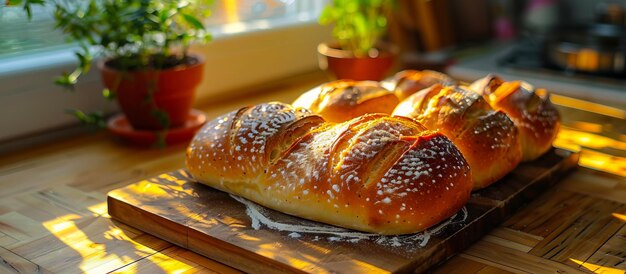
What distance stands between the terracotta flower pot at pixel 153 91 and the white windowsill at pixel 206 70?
0.45ft

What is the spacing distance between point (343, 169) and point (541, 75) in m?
1.24

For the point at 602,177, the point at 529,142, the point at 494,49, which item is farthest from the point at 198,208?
the point at 494,49

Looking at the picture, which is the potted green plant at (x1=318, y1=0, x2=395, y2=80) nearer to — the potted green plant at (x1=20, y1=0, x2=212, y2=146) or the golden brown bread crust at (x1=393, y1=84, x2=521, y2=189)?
the potted green plant at (x1=20, y1=0, x2=212, y2=146)

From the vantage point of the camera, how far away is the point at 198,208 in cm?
126

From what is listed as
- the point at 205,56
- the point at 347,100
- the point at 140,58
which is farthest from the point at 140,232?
the point at 205,56

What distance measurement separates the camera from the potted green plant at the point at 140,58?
161 cm

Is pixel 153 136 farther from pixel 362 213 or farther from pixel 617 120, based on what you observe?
pixel 617 120

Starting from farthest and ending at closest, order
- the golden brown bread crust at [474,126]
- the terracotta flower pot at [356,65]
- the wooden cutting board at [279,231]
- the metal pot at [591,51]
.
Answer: the metal pot at [591,51] < the terracotta flower pot at [356,65] < the golden brown bread crust at [474,126] < the wooden cutting board at [279,231]

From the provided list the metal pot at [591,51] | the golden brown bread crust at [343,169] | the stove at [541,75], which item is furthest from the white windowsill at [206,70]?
the metal pot at [591,51]

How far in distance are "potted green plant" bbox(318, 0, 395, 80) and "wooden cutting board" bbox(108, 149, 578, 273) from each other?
728 mm

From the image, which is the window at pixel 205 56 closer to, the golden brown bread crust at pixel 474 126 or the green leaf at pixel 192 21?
the green leaf at pixel 192 21

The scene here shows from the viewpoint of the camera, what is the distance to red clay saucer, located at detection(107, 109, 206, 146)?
1.72 meters

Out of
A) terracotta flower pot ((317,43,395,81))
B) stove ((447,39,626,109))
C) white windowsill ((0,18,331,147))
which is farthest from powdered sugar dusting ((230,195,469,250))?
stove ((447,39,626,109))

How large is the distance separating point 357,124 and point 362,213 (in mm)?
170
